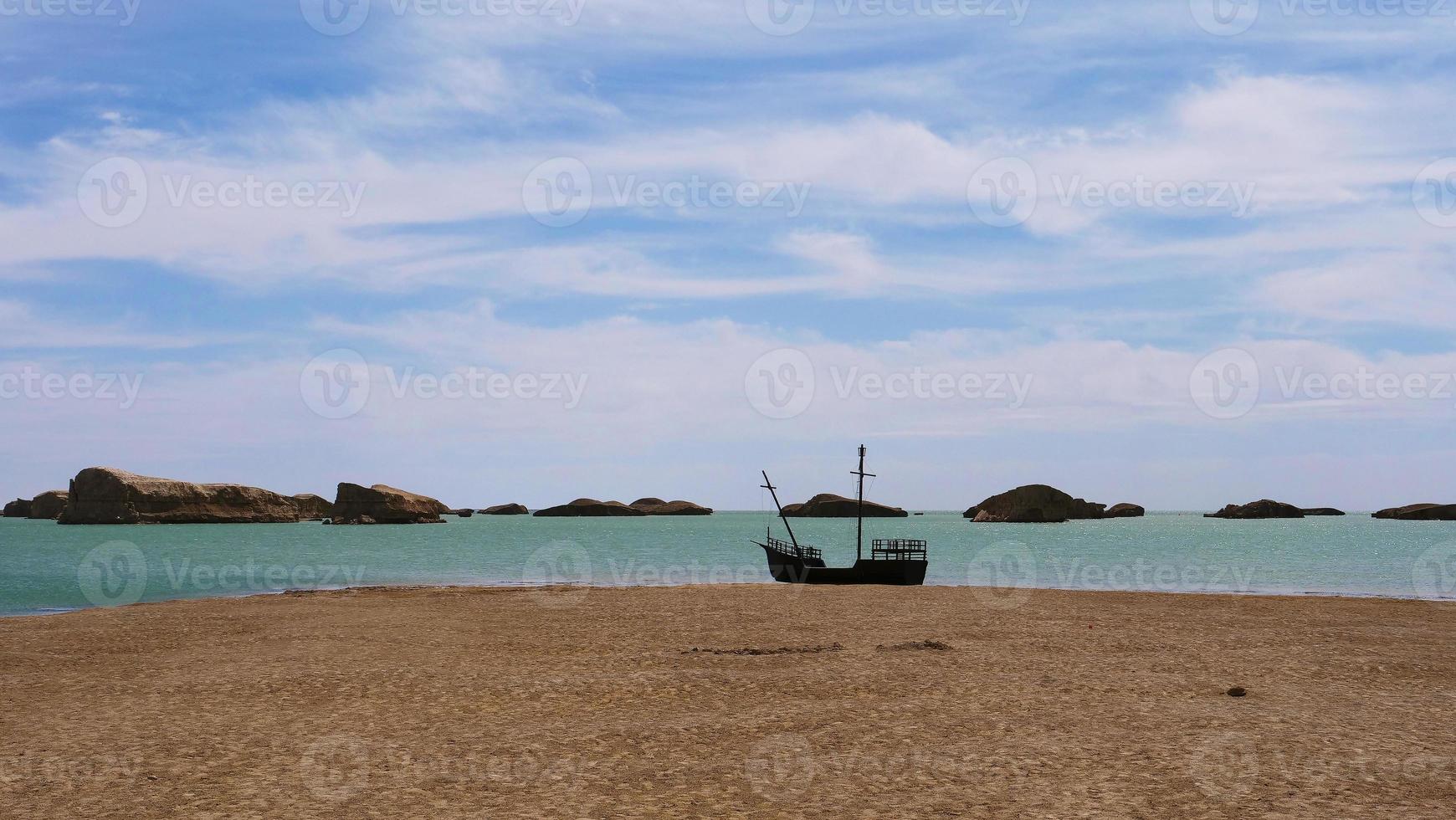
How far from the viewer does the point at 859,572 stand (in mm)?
50781

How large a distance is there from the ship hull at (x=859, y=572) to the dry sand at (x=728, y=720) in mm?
20721

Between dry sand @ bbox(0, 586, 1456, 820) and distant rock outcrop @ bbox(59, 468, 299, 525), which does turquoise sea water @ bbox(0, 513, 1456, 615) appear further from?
distant rock outcrop @ bbox(59, 468, 299, 525)

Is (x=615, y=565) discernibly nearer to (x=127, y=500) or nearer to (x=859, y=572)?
(x=859, y=572)

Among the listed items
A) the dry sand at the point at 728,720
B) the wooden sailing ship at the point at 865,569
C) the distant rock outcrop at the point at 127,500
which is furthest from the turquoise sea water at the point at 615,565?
the distant rock outcrop at the point at 127,500

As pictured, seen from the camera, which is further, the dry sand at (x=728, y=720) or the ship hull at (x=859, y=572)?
the ship hull at (x=859, y=572)

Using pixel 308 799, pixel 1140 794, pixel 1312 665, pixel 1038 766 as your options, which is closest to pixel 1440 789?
pixel 1140 794

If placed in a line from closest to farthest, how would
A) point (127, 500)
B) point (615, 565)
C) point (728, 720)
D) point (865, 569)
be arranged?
point (728, 720), point (865, 569), point (615, 565), point (127, 500)

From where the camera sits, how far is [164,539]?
124m

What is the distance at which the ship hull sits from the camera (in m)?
49.9

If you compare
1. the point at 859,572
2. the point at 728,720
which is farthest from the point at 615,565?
the point at 728,720

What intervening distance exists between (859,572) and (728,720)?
36.2 meters

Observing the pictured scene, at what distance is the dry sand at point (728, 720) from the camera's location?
11.0 meters

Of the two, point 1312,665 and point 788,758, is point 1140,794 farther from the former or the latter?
point 1312,665

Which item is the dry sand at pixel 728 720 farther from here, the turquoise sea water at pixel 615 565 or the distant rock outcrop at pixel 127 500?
the distant rock outcrop at pixel 127 500
